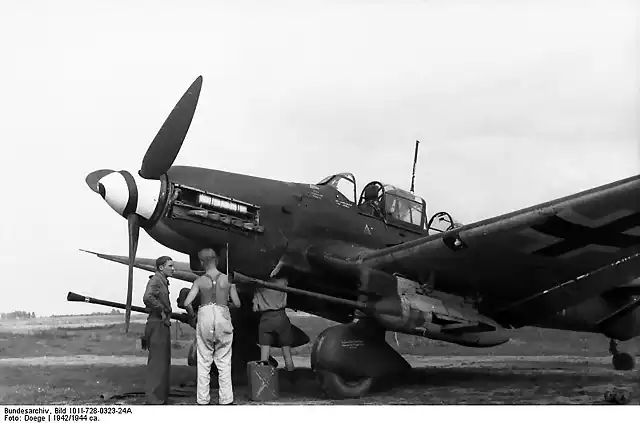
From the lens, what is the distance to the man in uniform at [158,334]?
629 cm

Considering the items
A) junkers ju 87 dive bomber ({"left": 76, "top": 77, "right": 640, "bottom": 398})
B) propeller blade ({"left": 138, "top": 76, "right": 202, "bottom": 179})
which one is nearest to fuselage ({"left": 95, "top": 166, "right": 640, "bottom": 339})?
junkers ju 87 dive bomber ({"left": 76, "top": 77, "right": 640, "bottom": 398})

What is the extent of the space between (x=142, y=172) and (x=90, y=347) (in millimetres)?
6563

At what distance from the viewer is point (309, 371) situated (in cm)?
904

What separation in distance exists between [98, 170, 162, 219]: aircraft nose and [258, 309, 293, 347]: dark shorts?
5.98 ft

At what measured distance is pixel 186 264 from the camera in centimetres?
1017

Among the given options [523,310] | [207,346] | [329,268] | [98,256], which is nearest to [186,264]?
[98,256]

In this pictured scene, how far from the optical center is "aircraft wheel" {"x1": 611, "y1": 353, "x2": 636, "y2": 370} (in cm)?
971

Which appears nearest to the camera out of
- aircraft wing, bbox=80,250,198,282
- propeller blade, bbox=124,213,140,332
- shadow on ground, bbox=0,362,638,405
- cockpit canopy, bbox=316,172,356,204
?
propeller blade, bbox=124,213,140,332

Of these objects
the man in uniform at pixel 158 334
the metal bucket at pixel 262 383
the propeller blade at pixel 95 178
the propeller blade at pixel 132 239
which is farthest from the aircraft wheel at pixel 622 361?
the propeller blade at pixel 95 178

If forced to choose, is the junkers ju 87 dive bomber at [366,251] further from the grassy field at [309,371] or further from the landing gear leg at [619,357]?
the landing gear leg at [619,357]

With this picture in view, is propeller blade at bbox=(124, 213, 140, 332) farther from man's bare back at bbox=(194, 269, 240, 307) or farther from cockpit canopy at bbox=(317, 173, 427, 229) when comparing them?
cockpit canopy at bbox=(317, 173, 427, 229)

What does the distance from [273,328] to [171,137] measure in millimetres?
2396

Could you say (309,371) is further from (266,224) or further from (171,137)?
(171,137)
